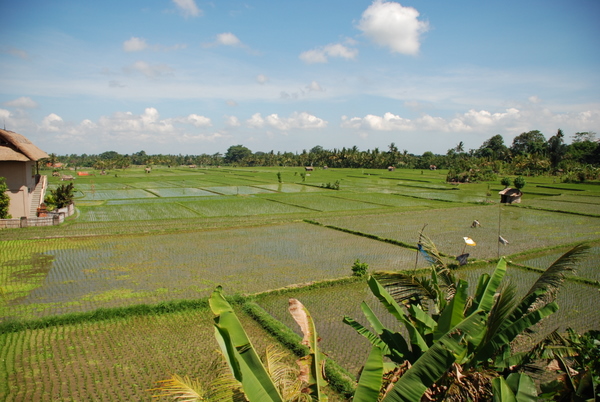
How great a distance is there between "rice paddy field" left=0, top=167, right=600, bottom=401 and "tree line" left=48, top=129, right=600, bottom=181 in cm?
3584

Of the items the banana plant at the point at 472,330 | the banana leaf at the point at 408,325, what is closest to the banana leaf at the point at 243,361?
the banana plant at the point at 472,330

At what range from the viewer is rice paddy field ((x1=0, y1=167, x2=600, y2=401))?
880 centimetres

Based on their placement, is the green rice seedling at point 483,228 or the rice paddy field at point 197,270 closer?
the rice paddy field at point 197,270

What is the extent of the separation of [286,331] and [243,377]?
275 inches

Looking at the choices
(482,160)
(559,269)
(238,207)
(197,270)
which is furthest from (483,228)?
(482,160)

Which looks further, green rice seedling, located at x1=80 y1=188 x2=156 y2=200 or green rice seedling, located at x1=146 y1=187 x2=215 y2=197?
green rice seedling, located at x1=146 y1=187 x2=215 y2=197

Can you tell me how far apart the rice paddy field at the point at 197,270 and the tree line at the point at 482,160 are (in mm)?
35841

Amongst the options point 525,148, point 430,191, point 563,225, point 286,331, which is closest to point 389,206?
point 563,225

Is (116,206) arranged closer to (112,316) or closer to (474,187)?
(112,316)

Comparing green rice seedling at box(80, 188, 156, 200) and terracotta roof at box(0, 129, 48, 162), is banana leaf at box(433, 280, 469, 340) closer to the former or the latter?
terracotta roof at box(0, 129, 48, 162)

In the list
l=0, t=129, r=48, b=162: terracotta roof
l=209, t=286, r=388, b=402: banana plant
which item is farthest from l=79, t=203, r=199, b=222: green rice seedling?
l=209, t=286, r=388, b=402: banana plant

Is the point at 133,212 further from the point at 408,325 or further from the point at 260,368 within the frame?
the point at 260,368

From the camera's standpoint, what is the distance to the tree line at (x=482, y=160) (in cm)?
6694

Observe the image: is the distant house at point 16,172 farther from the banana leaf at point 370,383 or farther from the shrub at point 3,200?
the banana leaf at point 370,383
